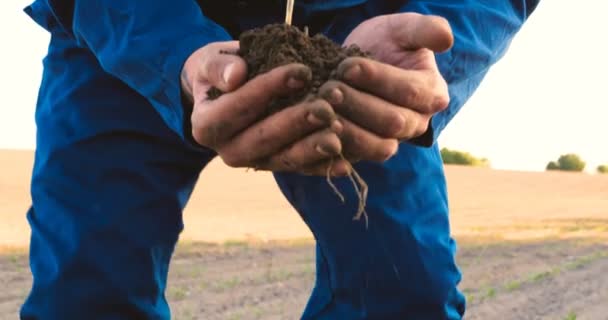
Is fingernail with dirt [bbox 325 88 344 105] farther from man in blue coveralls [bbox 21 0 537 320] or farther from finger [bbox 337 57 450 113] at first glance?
man in blue coveralls [bbox 21 0 537 320]

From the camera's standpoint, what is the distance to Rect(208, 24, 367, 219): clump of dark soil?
1.99 m

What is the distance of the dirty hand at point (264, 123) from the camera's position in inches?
74.6

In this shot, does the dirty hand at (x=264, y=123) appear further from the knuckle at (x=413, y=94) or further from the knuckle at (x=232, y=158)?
the knuckle at (x=413, y=94)

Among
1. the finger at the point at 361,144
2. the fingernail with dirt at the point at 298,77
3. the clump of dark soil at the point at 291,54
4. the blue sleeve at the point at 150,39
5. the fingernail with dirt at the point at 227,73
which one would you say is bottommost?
the blue sleeve at the point at 150,39

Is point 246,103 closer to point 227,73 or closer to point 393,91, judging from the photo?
point 227,73

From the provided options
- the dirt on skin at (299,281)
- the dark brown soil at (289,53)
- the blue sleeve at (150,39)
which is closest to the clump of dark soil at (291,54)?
the dark brown soil at (289,53)

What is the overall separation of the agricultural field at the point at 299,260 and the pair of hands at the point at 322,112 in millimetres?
4097

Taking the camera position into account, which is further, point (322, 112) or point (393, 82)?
point (393, 82)

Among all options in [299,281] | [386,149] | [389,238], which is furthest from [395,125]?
[299,281]

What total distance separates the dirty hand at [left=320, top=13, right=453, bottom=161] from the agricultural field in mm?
4039

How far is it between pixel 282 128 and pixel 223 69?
22cm

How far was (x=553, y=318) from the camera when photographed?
6371 millimetres

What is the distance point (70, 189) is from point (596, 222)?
11.5 meters

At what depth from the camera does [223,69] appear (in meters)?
2.07
